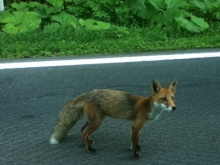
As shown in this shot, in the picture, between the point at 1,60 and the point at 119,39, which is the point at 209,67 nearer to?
the point at 119,39

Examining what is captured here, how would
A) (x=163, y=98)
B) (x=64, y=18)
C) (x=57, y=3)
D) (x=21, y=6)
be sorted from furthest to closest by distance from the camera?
(x=21, y=6)
(x=57, y=3)
(x=64, y=18)
(x=163, y=98)

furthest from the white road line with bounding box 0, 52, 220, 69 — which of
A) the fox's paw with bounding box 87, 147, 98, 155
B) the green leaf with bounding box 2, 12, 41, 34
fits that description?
the fox's paw with bounding box 87, 147, 98, 155

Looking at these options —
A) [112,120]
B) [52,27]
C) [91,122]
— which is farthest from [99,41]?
[91,122]

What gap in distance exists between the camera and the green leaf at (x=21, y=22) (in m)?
8.66

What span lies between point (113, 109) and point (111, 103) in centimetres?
6

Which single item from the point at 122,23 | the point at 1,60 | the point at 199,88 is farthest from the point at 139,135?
the point at 122,23

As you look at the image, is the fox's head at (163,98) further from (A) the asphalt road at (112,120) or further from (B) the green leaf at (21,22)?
(B) the green leaf at (21,22)

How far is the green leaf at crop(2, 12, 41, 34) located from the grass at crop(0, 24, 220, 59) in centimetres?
16

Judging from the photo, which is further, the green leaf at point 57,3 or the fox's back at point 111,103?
the green leaf at point 57,3

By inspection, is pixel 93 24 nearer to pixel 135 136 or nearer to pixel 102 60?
pixel 102 60

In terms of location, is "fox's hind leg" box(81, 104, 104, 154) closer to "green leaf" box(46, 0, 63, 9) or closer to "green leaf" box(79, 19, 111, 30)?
"green leaf" box(79, 19, 111, 30)

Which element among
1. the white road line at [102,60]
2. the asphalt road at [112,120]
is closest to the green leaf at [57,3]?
the white road line at [102,60]

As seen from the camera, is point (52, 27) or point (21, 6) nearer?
point (52, 27)

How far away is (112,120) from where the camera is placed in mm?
5922
